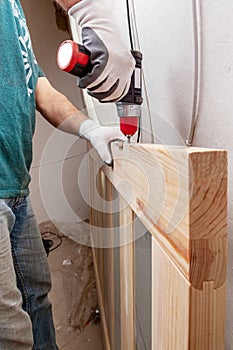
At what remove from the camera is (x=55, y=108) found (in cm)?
118

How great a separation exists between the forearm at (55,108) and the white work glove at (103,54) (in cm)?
50

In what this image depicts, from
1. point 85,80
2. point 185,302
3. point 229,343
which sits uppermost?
point 85,80

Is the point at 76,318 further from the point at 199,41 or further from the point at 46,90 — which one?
the point at 199,41

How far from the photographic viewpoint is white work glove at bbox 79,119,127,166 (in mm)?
854

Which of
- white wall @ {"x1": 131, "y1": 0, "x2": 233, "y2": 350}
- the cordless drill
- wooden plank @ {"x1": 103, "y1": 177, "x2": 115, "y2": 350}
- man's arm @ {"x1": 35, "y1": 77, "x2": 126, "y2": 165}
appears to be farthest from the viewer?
man's arm @ {"x1": 35, "y1": 77, "x2": 126, "y2": 165}

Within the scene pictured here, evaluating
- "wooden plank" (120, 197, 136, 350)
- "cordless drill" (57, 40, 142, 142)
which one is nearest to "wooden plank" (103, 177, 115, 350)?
"wooden plank" (120, 197, 136, 350)

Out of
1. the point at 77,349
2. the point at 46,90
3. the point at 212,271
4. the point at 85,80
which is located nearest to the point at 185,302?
the point at 212,271

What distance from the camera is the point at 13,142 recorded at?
0.91m

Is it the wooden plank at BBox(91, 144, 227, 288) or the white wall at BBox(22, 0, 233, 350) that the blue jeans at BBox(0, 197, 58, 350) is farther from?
the wooden plank at BBox(91, 144, 227, 288)

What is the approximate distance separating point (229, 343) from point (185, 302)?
182 mm

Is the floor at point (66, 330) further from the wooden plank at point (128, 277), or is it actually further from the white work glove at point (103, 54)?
the white work glove at point (103, 54)

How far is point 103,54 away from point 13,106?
0.39m

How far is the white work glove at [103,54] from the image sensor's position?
2.01 feet

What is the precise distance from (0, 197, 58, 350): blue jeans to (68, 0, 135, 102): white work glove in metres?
0.44
